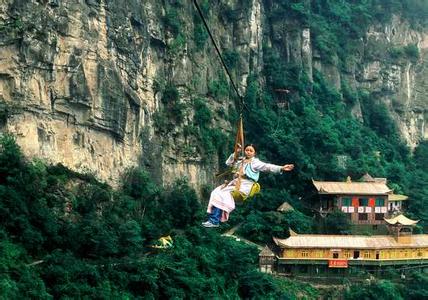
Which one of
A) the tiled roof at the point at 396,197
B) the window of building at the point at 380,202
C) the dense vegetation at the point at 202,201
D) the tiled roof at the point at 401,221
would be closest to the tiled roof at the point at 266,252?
the dense vegetation at the point at 202,201

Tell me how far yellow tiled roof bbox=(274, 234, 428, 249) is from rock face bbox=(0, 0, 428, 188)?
4017mm

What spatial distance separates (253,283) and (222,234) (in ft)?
10.9

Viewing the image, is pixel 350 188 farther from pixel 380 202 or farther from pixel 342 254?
pixel 342 254

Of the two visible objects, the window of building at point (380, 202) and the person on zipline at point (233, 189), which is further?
the window of building at point (380, 202)

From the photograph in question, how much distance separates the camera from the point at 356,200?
32.4 m

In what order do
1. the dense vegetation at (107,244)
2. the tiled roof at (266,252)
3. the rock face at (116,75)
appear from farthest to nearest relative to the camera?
the tiled roof at (266,252)
the rock face at (116,75)
the dense vegetation at (107,244)

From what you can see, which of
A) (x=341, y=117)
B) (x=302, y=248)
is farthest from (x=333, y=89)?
(x=302, y=248)

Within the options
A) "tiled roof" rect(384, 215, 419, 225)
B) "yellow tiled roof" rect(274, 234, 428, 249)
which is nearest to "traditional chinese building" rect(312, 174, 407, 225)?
"tiled roof" rect(384, 215, 419, 225)

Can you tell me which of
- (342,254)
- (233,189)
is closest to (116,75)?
(342,254)

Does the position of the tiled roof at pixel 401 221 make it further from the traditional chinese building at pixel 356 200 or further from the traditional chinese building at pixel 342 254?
the traditional chinese building at pixel 356 200

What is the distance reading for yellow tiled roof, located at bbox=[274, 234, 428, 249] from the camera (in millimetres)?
29188

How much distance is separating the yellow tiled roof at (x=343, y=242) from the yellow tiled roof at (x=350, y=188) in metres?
2.25

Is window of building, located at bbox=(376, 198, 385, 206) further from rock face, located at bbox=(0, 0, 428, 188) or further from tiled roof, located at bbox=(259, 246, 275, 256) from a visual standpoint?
rock face, located at bbox=(0, 0, 428, 188)

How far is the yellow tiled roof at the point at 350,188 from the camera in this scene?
32281 millimetres
